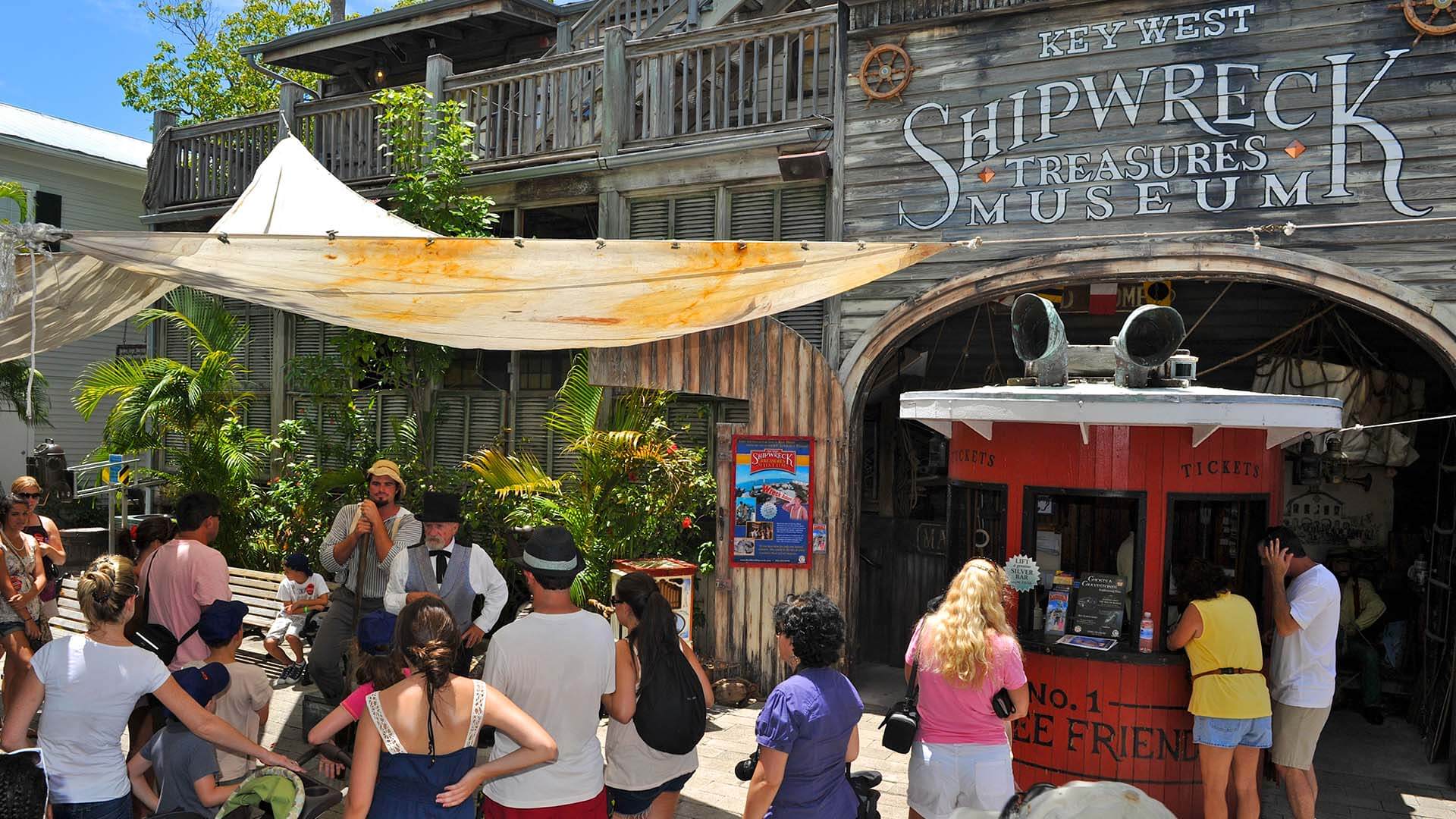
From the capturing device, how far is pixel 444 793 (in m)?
3.79

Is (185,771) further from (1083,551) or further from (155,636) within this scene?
(1083,551)

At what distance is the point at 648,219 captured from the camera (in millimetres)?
10398

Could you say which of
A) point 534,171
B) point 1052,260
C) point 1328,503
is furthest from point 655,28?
point 1328,503

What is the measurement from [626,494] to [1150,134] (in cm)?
502

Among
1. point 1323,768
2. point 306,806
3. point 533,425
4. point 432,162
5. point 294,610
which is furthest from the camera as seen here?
point 533,425

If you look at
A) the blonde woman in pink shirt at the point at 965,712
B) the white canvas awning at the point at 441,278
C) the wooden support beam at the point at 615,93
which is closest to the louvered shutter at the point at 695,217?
the wooden support beam at the point at 615,93

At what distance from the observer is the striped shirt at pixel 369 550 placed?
22.8ft

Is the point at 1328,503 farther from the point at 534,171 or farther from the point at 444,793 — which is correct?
the point at 444,793

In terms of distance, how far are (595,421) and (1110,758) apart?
5508 millimetres

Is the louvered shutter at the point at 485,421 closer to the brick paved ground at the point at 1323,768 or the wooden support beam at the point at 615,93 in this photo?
the wooden support beam at the point at 615,93

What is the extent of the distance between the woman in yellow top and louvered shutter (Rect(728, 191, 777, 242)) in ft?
16.8

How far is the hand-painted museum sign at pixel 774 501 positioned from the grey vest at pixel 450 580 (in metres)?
2.88

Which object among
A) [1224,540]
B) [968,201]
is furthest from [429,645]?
[968,201]

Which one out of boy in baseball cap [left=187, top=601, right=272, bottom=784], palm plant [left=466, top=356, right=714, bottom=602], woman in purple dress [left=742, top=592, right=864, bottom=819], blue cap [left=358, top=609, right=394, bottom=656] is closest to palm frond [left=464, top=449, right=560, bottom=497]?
palm plant [left=466, top=356, right=714, bottom=602]
